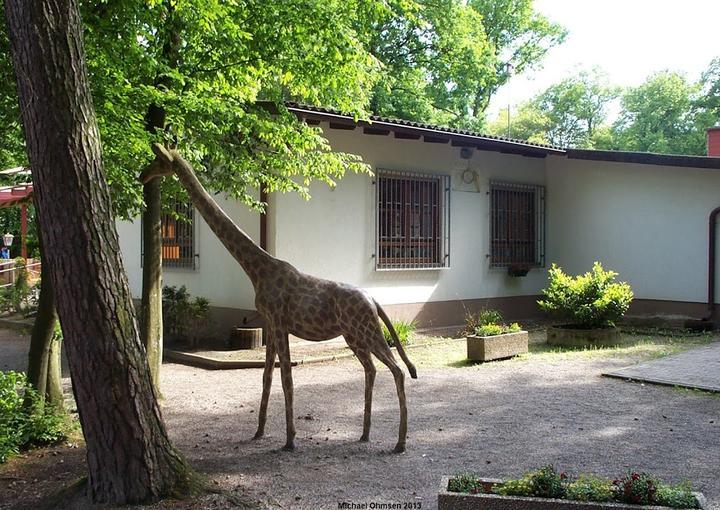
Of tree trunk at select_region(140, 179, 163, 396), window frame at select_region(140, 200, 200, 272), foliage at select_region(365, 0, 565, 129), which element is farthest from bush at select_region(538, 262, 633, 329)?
foliage at select_region(365, 0, 565, 129)

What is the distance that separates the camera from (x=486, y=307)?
50.2ft

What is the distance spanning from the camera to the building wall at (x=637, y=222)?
570 inches

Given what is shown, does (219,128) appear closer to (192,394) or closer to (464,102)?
(192,394)

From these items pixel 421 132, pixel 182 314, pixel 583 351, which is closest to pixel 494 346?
pixel 583 351

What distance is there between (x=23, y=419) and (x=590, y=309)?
29.7 feet

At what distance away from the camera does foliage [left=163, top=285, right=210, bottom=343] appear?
1209cm

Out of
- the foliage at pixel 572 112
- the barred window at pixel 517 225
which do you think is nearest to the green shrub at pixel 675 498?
the barred window at pixel 517 225

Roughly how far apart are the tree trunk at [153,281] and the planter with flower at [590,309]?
717 centimetres

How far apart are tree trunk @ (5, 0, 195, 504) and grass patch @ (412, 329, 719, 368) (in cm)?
654

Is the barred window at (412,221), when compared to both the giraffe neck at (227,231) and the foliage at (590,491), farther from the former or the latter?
the foliage at (590,491)

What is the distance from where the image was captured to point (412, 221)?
45.7 feet

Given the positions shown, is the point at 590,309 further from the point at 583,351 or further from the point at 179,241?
the point at 179,241

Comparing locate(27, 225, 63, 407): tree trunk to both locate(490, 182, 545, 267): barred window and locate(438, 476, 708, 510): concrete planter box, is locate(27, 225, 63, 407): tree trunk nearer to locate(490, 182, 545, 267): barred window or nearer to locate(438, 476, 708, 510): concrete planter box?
locate(438, 476, 708, 510): concrete planter box

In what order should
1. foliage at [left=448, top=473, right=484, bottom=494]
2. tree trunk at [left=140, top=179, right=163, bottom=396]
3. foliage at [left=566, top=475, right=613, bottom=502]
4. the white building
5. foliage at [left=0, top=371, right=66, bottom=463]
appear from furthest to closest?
the white building
tree trunk at [left=140, top=179, right=163, bottom=396]
foliage at [left=0, top=371, right=66, bottom=463]
foliage at [left=448, top=473, right=484, bottom=494]
foliage at [left=566, top=475, right=613, bottom=502]
